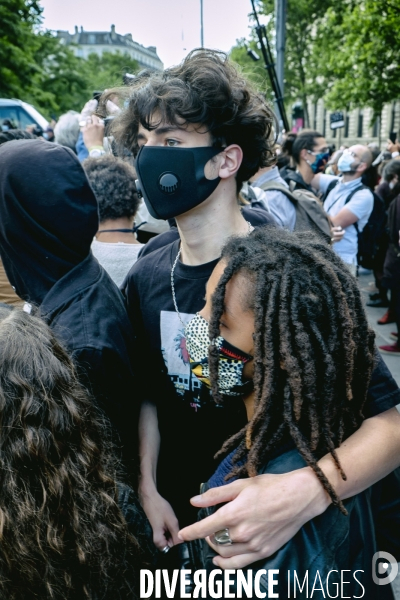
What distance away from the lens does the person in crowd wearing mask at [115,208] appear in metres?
3.24

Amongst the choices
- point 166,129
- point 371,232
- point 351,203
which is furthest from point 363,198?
point 166,129

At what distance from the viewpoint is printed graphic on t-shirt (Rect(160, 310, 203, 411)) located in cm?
192

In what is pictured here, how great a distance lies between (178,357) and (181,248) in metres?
0.42

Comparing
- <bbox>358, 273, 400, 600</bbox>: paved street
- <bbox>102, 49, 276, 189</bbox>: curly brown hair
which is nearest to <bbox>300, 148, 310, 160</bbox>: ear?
<bbox>358, 273, 400, 600</bbox>: paved street

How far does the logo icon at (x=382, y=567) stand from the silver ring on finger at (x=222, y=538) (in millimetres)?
375

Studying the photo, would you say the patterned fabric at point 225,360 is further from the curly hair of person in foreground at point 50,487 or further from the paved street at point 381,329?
the paved street at point 381,329

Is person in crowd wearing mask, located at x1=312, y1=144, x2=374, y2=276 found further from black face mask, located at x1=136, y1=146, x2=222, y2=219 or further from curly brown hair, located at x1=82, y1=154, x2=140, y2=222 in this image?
black face mask, located at x1=136, y1=146, x2=222, y2=219

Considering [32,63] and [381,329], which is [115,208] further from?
[32,63]

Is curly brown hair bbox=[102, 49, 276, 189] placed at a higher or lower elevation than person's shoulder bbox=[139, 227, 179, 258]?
higher

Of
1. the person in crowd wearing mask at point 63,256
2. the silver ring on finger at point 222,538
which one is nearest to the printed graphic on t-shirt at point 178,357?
the person in crowd wearing mask at point 63,256

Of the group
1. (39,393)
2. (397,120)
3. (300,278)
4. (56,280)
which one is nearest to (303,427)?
(300,278)

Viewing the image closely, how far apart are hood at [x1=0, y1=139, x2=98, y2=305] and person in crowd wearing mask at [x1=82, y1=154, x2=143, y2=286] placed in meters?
1.33

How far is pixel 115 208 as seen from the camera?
3357mm

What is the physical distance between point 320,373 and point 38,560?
29.8 inches
